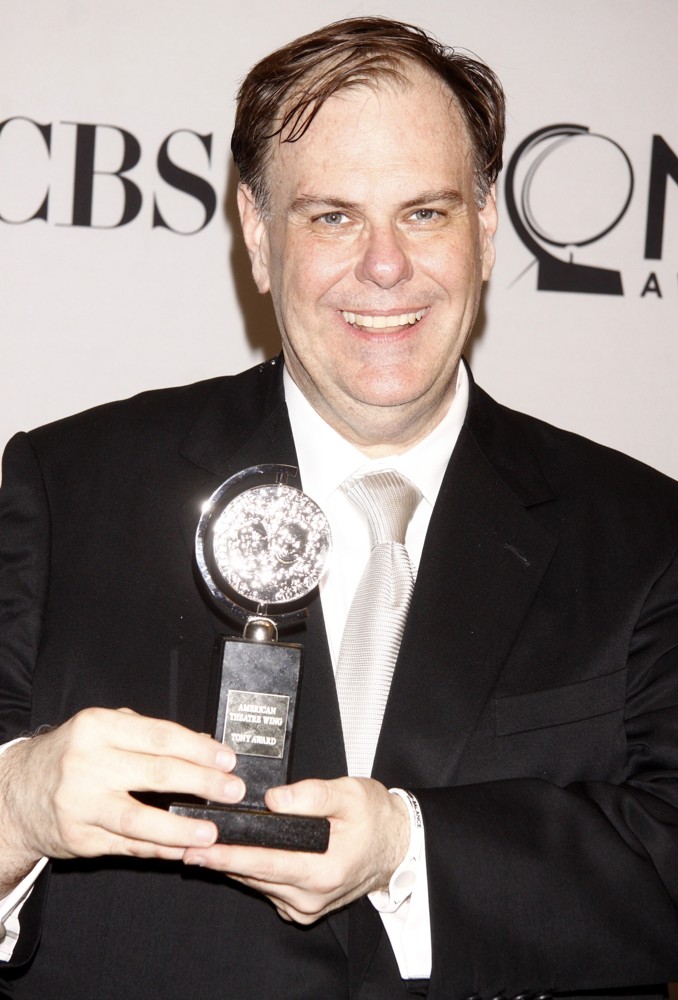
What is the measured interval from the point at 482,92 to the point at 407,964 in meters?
1.42

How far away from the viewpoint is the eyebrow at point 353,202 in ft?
6.19

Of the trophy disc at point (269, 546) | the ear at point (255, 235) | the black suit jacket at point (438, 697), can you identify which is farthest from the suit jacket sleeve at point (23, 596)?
the ear at point (255, 235)

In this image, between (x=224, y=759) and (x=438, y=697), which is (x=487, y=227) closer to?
(x=438, y=697)

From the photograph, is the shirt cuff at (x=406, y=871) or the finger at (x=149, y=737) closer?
the finger at (x=149, y=737)

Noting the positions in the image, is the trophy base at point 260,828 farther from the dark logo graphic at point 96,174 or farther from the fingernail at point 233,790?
the dark logo graphic at point 96,174

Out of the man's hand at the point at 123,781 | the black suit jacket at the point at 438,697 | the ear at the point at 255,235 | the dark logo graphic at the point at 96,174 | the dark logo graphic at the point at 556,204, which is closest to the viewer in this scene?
the man's hand at the point at 123,781

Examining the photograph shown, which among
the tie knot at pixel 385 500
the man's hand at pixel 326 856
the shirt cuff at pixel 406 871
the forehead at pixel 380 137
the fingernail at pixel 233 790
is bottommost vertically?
the shirt cuff at pixel 406 871

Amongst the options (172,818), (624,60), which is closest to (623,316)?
(624,60)

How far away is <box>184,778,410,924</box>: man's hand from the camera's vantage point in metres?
1.36

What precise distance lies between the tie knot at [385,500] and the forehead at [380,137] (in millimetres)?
466

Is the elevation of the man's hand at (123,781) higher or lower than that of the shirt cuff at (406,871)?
higher

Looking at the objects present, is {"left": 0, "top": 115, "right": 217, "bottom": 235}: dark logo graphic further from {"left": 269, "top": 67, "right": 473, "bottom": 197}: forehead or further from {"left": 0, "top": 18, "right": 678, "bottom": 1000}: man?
{"left": 269, "top": 67, "right": 473, "bottom": 197}: forehead

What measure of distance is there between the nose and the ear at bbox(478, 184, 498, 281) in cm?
25

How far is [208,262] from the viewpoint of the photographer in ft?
9.42
